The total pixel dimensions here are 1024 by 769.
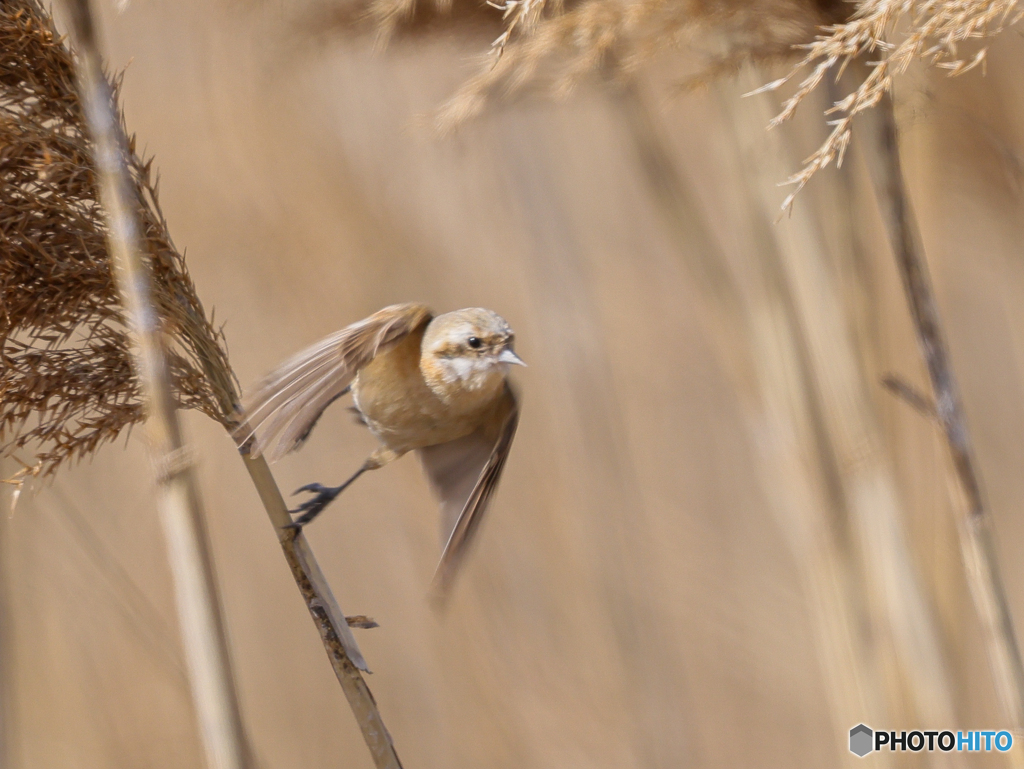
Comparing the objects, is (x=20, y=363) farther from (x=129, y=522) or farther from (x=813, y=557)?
(x=129, y=522)

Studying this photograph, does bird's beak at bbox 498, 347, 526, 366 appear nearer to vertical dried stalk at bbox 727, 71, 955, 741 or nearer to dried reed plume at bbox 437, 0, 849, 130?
dried reed plume at bbox 437, 0, 849, 130

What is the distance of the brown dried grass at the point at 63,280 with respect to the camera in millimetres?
665

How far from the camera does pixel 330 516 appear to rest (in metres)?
2.19

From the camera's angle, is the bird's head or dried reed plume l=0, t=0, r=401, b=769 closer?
dried reed plume l=0, t=0, r=401, b=769

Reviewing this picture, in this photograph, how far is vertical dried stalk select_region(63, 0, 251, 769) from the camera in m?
0.56

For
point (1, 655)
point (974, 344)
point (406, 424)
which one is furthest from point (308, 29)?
point (974, 344)

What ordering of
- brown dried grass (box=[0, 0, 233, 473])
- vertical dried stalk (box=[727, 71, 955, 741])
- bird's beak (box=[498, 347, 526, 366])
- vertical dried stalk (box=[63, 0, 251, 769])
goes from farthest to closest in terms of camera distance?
vertical dried stalk (box=[727, 71, 955, 741]), bird's beak (box=[498, 347, 526, 366]), brown dried grass (box=[0, 0, 233, 473]), vertical dried stalk (box=[63, 0, 251, 769])

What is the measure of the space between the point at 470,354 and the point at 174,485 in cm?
42

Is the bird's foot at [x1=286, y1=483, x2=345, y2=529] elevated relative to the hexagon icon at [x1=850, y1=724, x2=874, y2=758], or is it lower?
elevated

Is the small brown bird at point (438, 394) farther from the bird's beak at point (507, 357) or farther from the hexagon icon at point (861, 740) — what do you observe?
the hexagon icon at point (861, 740)

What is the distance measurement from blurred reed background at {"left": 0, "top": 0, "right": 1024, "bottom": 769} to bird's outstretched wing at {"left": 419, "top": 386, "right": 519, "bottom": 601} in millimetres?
383

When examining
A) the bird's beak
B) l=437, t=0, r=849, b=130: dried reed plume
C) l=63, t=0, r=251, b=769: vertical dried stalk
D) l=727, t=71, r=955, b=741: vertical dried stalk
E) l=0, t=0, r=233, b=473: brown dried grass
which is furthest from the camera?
l=727, t=71, r=955, b=741: vertical dried stalk

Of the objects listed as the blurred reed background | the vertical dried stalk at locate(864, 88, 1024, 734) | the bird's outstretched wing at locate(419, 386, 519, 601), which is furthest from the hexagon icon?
the bird's outstretched wing at locate(419, 386, 519, 601)

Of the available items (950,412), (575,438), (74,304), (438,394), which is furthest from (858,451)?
(74,304)
